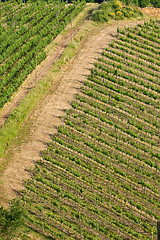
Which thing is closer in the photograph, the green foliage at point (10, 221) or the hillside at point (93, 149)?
the green foliage at point (10, 221)

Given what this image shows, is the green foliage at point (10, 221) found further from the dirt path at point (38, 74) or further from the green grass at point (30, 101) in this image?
the dirt path at point (38, 74)

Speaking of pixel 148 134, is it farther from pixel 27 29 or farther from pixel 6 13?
pixel 6 13

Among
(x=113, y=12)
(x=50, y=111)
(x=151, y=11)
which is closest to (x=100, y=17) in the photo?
(x=113, y=12)

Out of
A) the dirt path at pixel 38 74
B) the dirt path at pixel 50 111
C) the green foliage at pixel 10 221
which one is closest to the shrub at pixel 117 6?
the dirt path at pixel 50 111

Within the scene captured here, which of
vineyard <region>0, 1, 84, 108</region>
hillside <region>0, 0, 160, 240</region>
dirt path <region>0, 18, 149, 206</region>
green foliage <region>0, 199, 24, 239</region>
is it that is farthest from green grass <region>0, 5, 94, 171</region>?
green foliage <region>0, 199, 24, 239</region>

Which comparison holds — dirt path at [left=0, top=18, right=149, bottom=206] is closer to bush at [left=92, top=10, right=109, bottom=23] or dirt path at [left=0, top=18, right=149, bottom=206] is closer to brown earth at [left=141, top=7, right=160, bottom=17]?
bush at [left=92, top=10, right=109, bottom=23]

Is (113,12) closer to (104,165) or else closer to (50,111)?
(50,111)
